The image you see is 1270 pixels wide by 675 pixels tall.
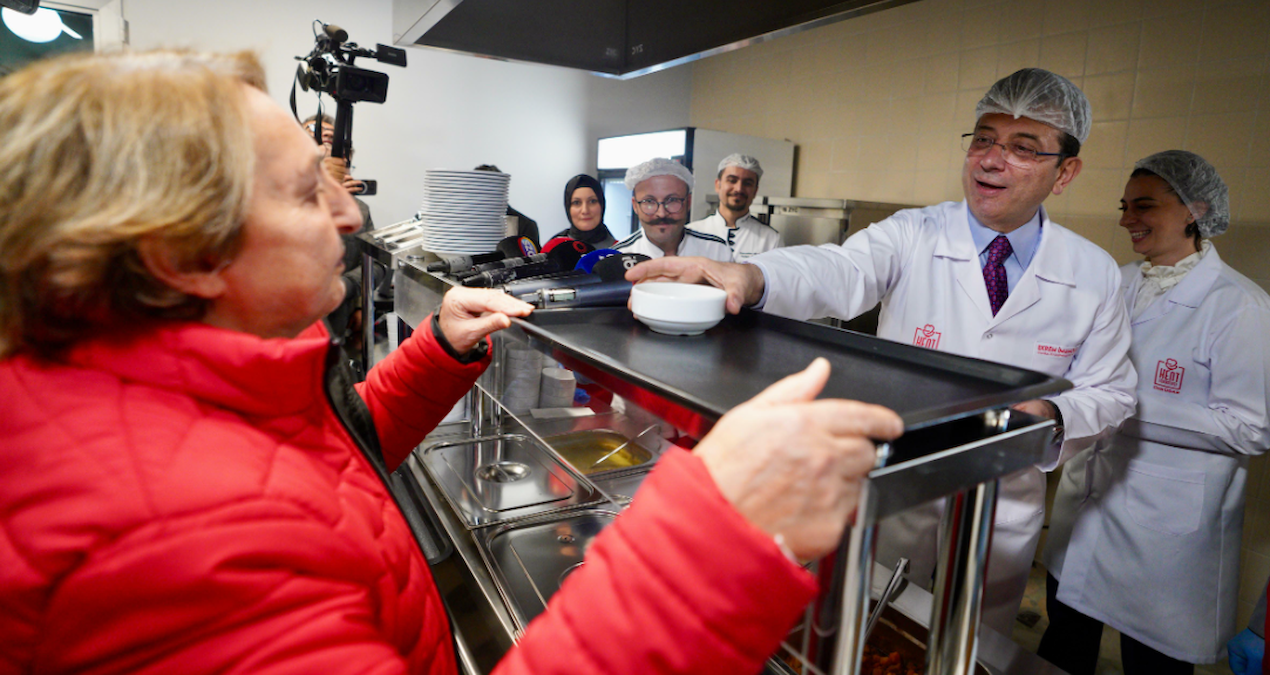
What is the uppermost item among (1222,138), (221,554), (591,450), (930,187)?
(1222,138)

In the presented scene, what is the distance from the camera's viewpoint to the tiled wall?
9.38 feet

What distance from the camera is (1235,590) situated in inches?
87.0

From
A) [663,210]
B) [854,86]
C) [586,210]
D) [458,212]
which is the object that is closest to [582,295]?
[458,212]

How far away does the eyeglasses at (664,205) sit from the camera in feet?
11.9

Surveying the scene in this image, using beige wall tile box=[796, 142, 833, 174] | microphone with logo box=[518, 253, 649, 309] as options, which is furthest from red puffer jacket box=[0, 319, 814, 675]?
beige wall tile box=[796, 142, 833, 174]

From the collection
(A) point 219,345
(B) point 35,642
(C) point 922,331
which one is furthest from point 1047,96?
(B) point 35,642

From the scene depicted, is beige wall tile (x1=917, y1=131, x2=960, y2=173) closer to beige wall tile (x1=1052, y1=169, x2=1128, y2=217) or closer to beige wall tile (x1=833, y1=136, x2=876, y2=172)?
beige wall tile (x1=833, y1=136, x2=876, y2=172)

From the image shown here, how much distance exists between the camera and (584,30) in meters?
2.18

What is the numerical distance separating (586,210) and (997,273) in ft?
9.36

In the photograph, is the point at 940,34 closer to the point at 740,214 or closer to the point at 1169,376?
the point at 740,214

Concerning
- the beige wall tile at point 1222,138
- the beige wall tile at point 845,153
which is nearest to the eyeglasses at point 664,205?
the beige wall tile at point 845,153

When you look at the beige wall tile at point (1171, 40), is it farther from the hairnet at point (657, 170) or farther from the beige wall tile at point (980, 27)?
the hairnet at point (657, 170)

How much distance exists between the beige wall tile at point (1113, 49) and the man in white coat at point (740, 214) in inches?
71.2

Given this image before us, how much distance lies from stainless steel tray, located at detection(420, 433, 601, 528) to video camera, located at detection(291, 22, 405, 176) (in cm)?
108
